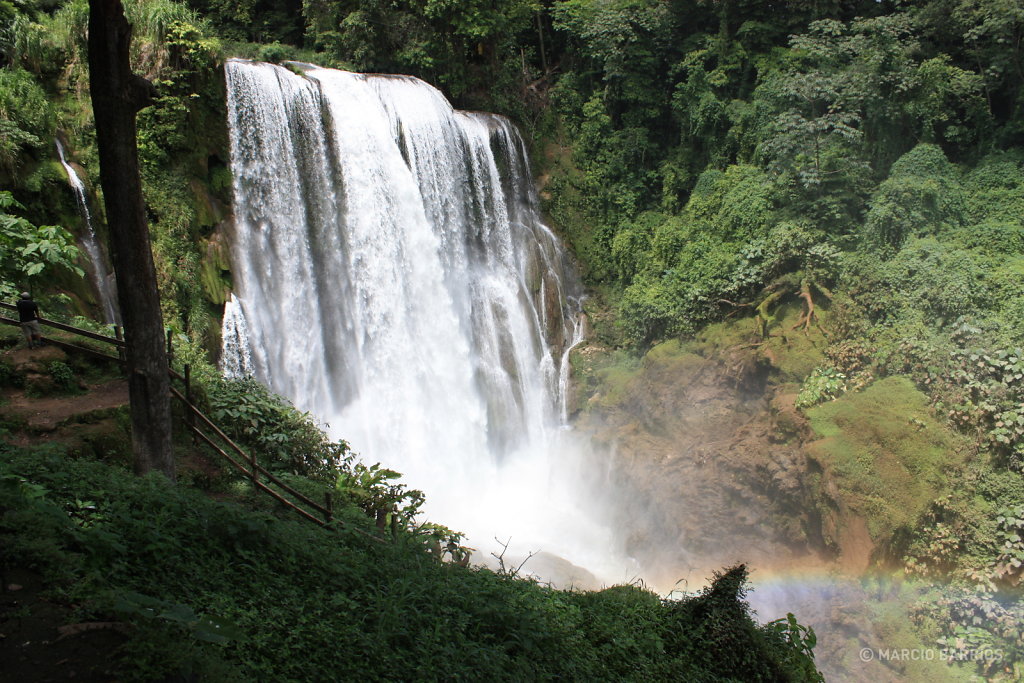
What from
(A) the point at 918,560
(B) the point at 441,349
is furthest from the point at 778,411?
(B) the point at 441,349

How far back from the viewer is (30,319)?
692 centimetres

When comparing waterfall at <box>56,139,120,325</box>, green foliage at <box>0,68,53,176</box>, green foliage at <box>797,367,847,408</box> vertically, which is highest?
green foliage at <box>797,367,847,408</box>

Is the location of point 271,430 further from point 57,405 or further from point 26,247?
point 26,247

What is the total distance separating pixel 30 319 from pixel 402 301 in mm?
7816

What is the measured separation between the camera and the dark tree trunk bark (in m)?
5.00

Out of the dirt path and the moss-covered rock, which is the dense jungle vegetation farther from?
the dirt path

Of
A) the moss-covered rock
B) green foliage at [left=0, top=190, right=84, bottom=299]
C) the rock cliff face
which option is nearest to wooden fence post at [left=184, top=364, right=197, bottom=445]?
green foliage at [left=0, top=190, right=84, bottom=299]

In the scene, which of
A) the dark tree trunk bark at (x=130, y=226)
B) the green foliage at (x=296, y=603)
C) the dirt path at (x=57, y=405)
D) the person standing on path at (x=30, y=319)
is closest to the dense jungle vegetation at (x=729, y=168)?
the person standing on path at (x=30, y=319)

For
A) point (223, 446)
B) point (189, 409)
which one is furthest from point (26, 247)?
point (223, 446)

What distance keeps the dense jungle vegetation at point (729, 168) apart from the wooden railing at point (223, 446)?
1085 millimetres

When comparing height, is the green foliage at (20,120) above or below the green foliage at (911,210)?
below

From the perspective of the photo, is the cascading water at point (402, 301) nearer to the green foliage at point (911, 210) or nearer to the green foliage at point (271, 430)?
the green foliage at point (271, 430)

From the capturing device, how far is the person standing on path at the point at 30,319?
6.79 m

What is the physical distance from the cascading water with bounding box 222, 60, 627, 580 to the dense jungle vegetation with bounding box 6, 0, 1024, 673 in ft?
2.91
